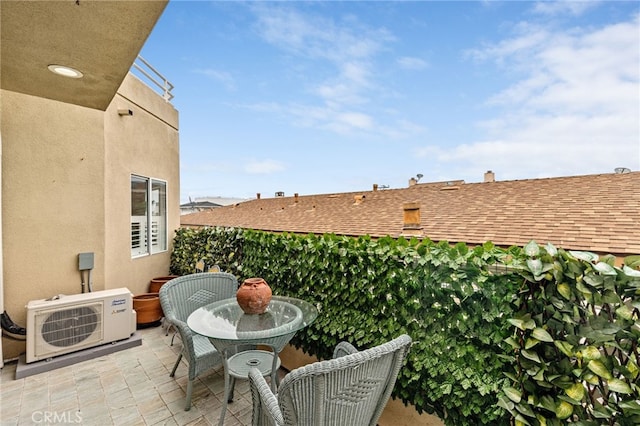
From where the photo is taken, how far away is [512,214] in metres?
7.61

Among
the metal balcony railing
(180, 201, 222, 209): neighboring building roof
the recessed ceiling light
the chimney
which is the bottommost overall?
the chimney

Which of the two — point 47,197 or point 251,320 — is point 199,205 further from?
point 251,320

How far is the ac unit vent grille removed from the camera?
3.52 meters

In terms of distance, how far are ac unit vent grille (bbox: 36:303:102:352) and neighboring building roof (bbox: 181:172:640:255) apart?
6.18 m

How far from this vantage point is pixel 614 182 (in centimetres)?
768

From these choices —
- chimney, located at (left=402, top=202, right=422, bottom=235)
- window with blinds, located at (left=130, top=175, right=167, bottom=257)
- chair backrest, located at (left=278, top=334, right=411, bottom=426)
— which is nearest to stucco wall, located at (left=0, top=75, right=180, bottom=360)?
window with blinds, located at (left=130, top=175, right=167, bottom=257)

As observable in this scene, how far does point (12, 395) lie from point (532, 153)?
1884 cm

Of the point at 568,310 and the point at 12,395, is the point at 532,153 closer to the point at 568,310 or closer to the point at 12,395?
the point at 568,310

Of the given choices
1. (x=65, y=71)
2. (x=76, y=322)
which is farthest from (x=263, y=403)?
(x=76, y=322)

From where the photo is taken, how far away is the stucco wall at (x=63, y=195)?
3.65m

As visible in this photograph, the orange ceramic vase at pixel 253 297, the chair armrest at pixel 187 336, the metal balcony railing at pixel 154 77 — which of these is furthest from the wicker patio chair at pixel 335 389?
the metal balcony railing at pixel 154 77

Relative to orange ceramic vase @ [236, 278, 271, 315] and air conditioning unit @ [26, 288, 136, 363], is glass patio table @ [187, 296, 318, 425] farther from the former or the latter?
air conditioning unit @ [26, 288, 136, 363]

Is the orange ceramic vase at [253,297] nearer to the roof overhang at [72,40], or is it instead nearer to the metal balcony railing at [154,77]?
the roof overhang at [72,40]

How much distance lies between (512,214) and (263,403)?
8113 millimetres
